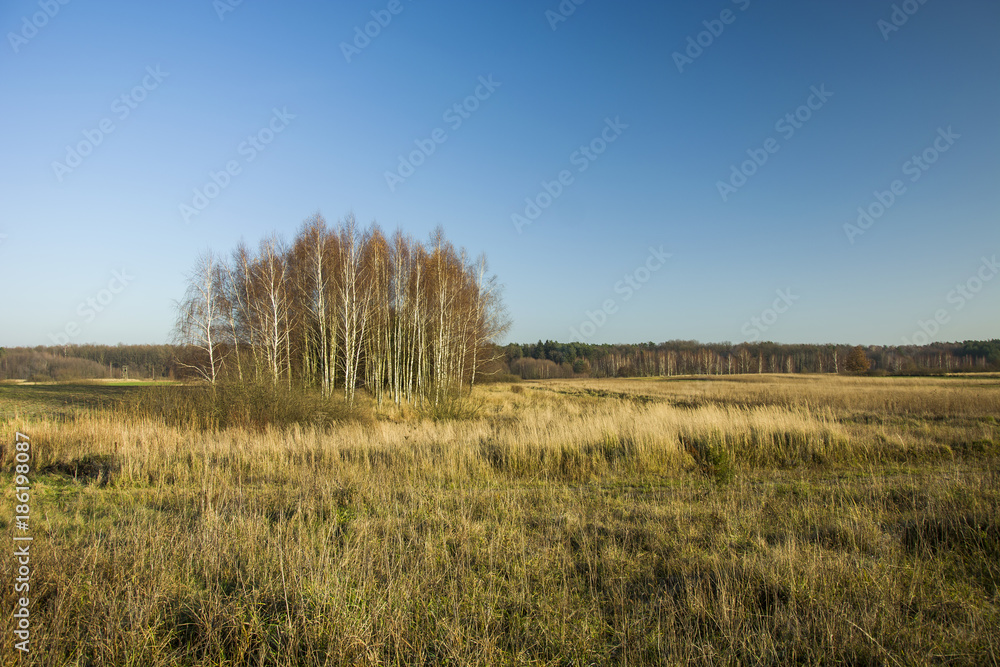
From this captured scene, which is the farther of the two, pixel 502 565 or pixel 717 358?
pixel 717 358

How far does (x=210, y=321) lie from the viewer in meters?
22.1

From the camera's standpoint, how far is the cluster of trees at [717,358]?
106 meters

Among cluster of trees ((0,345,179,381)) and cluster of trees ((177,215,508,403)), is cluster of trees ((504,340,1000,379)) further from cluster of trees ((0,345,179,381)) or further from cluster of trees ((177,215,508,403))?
cluster of trees ((177,215,508,403))

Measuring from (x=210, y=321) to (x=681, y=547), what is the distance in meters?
23.6

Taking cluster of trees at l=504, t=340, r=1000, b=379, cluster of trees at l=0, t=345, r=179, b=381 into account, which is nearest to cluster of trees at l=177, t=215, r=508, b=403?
cluster of trees at l=0, t=345, r=179, b=381

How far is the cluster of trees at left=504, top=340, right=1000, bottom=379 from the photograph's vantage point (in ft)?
346

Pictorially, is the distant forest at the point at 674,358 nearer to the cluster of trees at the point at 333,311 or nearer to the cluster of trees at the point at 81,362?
the cluster of trees at the point at 81,362

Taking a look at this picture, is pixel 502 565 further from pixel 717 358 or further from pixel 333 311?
pixel 717 358

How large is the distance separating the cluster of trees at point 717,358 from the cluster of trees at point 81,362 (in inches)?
Answer: 2739

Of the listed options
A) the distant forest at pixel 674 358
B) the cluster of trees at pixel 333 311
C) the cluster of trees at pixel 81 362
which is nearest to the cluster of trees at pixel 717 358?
the distant forest at pixel 674 358

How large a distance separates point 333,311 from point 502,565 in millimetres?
20412

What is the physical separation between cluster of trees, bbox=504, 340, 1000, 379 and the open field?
9694 centimetres

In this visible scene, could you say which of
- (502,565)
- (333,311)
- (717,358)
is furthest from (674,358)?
(502,565)

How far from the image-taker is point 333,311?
22625 millimetres
